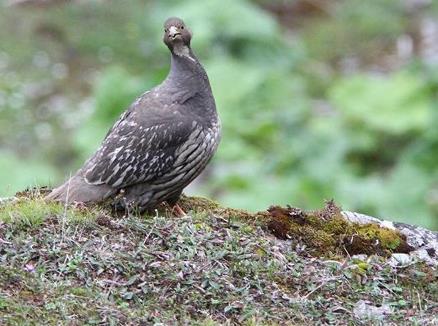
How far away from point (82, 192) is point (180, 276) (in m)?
2.12

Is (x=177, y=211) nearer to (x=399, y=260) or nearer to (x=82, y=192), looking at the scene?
(x=82, y=192)

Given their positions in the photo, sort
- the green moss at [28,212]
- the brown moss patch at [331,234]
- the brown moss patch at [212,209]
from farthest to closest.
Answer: the brown moss patch at [212,209] < the brown moss patch at [331,234] < the green moss at [28,212]

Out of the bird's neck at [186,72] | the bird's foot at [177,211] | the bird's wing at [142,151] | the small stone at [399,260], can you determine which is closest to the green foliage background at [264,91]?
the bird's neck at [186,72]

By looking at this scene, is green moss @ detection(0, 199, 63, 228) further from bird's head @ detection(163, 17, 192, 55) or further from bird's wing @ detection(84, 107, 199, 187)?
bird's head @ detection(163, 17, 192, 55)

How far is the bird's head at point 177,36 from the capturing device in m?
11.4

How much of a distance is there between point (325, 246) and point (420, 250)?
2.99 ft

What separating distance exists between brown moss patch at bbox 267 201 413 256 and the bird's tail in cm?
152

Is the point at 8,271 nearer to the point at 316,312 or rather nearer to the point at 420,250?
the point at 316,312

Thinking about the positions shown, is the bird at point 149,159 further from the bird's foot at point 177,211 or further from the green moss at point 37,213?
the green moss at point 37,213

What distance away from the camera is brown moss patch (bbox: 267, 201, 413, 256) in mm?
10328

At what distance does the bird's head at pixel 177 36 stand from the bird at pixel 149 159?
2.08 ft

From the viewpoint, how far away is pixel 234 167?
757 inches

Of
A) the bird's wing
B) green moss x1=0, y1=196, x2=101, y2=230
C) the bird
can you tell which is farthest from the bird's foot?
green moss x1=0, y1=196, x2=101, y2=230

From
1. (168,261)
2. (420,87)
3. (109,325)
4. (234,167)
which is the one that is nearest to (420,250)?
(168,261)
